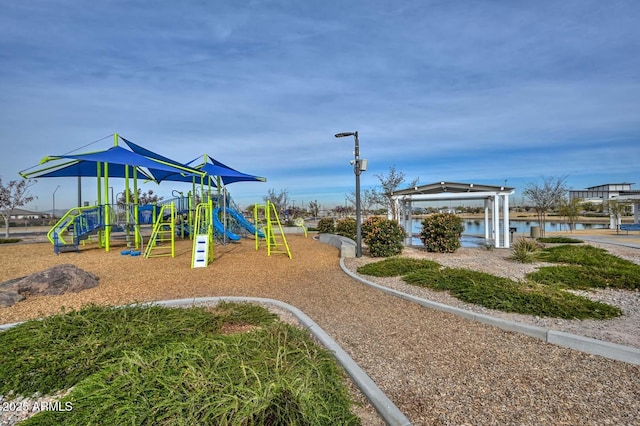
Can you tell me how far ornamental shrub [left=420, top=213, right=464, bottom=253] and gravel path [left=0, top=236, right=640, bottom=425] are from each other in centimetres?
513

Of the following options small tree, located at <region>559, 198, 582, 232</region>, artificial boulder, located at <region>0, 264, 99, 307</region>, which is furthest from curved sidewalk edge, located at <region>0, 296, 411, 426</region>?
small tree, located at <region>559, 198, 582, 232</region>

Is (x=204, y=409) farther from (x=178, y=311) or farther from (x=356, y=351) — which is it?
(x=178, y=311)

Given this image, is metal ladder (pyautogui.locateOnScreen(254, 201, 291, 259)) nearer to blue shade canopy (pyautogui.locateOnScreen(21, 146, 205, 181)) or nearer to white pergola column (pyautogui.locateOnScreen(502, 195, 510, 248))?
blue shade canopy (pyautogui.locateOnScreen(21, 146, 205, 181))

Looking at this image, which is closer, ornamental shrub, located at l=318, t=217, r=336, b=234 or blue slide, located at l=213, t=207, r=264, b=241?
blue slide, located at l=213, t=207, r=264, b=241

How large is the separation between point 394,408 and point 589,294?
5.42 metres

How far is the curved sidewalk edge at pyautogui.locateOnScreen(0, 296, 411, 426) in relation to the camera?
2.52 meters

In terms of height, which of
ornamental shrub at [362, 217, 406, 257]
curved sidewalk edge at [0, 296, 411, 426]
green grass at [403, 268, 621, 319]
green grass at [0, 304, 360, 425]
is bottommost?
curved sidewalk edge at [0, 296, 411, 426]

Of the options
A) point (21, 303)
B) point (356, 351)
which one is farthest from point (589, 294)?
point (21, 303)

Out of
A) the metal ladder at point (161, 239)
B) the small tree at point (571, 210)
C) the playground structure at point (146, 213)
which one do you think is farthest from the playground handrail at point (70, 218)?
the small tree at point (571, 210)

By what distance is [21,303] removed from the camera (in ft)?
18.0

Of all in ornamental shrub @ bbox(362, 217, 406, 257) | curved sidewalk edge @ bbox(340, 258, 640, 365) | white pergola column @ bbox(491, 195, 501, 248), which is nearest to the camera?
curved sidewalk edge @ bbox(340, 258, 640, 365)

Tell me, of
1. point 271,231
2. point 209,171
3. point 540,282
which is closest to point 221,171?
point 209,171

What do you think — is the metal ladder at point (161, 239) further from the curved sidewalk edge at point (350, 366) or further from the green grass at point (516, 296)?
the green grass at point (516, 296)

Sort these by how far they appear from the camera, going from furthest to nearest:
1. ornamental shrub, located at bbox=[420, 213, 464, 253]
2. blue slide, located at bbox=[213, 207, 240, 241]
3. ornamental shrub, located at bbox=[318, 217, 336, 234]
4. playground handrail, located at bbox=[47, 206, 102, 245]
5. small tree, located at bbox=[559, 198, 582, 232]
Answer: small tree, located at bbox=[559, 198, 582, 232] < ornamental shrub, located at bbox=[318, 217, 336, 234] < blue slide, located at bbox=[213, 207, 240, 241] < playground handrail, located at bbox=[47, 206, 102, 245] < ornamental shrub, located at bbox=[420, 213, 464, 253]
